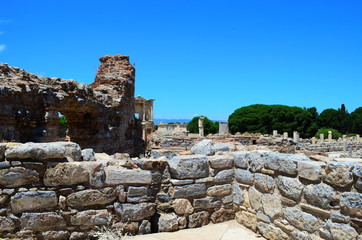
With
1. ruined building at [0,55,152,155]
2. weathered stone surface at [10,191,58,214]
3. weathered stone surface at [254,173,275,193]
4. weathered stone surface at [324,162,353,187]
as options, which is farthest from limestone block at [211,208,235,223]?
ruined building at [0,55,152,155]

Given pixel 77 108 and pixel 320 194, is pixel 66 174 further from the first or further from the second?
pixel 77 108

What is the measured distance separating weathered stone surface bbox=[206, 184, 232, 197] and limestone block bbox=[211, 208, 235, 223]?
227 millimetres

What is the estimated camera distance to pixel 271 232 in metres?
3.63

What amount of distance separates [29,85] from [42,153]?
5991 mm

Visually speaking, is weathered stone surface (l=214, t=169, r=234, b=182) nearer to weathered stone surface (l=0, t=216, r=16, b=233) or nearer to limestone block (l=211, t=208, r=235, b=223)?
limestone block (l=211, t=208, r=235, b=223)

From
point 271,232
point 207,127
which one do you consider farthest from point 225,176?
point 207,127

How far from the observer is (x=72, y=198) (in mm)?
3316

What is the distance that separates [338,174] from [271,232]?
118 centimetres

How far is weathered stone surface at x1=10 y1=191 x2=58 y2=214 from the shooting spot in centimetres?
315

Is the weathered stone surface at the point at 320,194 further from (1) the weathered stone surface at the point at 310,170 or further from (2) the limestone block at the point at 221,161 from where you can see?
(2) the limestone block at the point at 221,161

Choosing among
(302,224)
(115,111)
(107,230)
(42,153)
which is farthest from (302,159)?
(115,111)

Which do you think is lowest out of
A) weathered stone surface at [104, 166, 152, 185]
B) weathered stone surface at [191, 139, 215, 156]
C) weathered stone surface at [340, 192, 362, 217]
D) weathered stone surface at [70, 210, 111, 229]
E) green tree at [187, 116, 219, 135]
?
weathered stone surface at [70, 210, 111, 229]

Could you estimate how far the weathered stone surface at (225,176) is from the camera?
4.19 metres

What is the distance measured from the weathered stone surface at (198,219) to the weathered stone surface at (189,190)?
0.88ft
